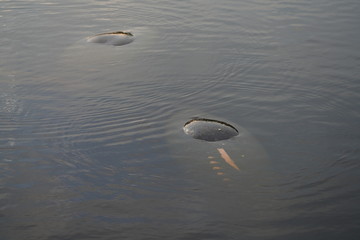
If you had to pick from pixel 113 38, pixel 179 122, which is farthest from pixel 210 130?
pixel 113 38

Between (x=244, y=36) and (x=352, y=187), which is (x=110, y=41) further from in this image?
(x=352, y=187)

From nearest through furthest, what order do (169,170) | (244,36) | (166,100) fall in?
1. (169,170)
2. (166,100)
3. (244,36)

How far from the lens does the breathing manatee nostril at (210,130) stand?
215 inches

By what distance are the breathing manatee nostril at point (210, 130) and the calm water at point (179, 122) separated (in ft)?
0.45

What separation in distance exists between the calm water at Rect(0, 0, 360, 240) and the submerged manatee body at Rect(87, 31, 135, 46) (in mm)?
203

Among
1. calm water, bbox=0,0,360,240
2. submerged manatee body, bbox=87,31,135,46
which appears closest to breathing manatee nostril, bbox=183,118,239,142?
calm water, bbox=0,0,360,240

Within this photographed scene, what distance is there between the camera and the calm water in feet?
14.2

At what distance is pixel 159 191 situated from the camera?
4668 millimetres

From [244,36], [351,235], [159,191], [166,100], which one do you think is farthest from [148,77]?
[351,235]

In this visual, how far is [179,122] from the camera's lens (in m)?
5.86

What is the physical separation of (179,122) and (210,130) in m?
0.48

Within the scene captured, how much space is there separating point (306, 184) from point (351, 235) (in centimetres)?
76

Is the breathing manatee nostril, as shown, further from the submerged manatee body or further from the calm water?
the submerged manatee body

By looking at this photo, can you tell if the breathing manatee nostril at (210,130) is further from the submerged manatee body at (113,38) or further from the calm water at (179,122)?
the submerged manatee body at (113,38)
